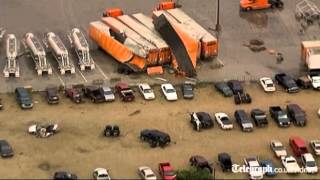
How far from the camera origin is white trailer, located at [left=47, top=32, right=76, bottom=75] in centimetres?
5991

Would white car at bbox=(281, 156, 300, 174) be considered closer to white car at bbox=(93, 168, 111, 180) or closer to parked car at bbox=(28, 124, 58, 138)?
white car at bbox=(93, 168, 111, 180)

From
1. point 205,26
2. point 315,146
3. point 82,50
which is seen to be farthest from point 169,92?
point 205,26

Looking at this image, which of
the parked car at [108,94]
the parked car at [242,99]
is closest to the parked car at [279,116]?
the parked car at [242,99]

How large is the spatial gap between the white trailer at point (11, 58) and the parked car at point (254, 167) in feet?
52.1

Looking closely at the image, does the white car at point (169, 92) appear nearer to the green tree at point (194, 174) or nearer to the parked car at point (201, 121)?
the parked car at point (201, 121)

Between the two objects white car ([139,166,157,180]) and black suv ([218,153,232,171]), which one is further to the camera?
black suv ([218,153,232,171])

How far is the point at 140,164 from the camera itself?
50.8 m

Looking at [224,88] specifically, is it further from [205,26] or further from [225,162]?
[205,26]

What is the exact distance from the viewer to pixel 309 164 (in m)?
50.2

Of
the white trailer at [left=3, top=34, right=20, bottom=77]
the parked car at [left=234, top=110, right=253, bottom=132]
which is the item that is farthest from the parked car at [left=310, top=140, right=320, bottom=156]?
the white trailer at [left=3, top=34, right=20, bottom=77]

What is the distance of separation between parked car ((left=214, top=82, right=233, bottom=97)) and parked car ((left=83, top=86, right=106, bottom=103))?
645cm

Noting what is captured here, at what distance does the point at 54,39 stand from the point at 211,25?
10.4 m

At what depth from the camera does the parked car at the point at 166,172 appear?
161ft

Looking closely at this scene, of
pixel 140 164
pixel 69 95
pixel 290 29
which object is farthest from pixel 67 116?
pixel 290 29
